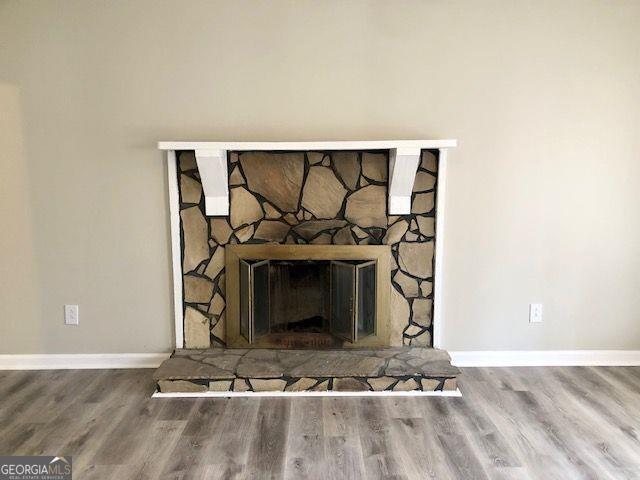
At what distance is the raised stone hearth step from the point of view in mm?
2547

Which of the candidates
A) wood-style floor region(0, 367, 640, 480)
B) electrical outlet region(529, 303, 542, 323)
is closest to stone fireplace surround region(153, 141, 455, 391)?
wood-style floor region(0, 367, 640, 480)

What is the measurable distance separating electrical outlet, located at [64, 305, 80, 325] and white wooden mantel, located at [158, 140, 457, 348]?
605mm

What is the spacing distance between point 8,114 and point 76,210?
65 cm

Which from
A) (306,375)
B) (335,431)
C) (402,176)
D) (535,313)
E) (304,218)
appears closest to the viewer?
(335,431)

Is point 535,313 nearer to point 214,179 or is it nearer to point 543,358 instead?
point 543,358

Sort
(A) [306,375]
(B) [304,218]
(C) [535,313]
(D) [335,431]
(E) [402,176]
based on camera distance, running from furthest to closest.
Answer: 1. (C) [535,313]
2. (B) [304,218]
3. (E) [402,176]
4. (A) [306,375]
5. (D) [335,431]

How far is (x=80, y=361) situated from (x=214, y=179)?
142 cm

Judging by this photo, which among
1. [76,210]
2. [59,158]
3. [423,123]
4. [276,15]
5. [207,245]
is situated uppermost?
[276,15]

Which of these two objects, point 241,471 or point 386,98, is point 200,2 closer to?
point 386,98

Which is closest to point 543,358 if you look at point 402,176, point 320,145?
point 402,176

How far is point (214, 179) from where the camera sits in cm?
267

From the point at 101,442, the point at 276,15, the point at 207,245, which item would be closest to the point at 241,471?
the point at 101,442

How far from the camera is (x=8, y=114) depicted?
271 centimetres

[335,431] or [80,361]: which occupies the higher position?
[80,361]
